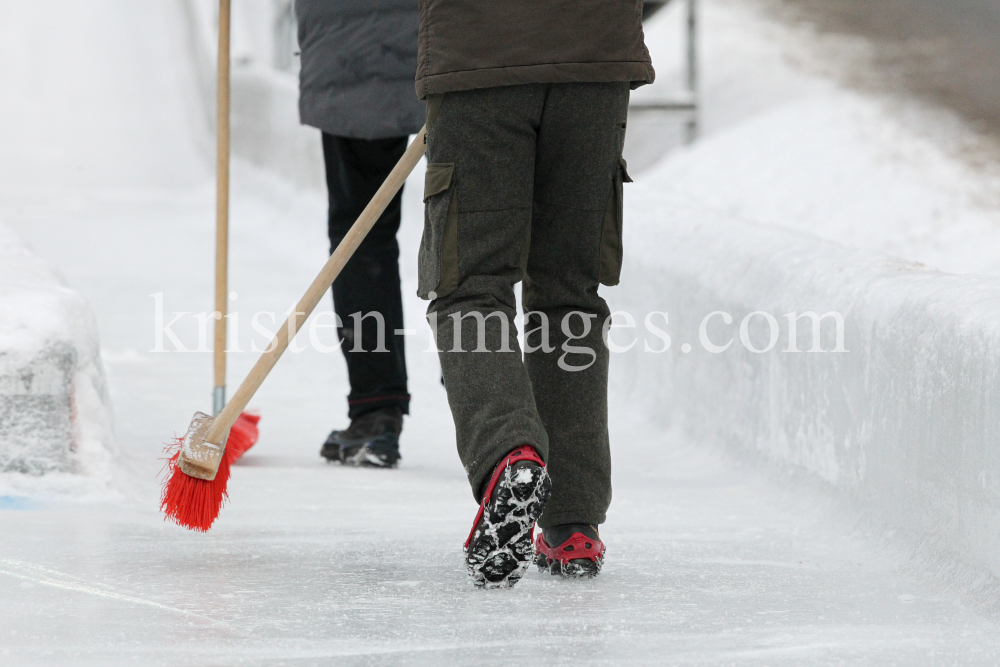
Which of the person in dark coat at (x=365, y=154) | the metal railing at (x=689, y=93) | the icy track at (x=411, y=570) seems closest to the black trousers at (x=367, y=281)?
the person in dark coat at (x=365, y=154)

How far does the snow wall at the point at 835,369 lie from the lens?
2.17 meters

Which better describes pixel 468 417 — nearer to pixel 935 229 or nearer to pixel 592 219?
pixel 592 219

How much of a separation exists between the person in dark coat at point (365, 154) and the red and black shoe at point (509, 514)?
3.83 ft

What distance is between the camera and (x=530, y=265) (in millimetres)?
2234

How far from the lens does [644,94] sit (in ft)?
31.8

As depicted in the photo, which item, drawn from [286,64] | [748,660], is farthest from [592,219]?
[286,64]

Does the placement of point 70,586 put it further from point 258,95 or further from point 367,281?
point 258,95

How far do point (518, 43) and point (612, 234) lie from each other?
320mm

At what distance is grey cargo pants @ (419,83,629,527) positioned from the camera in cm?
210

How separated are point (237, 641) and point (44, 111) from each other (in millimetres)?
12791

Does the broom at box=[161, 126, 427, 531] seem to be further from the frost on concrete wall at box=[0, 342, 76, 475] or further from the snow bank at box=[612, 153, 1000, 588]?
the snow bank at box=[612, 153, 1000, 588]

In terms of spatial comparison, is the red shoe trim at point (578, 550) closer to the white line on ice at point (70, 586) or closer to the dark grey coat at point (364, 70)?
the white line on ice at point (70, 586)

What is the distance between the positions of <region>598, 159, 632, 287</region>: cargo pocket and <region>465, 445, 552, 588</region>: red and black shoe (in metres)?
0.33

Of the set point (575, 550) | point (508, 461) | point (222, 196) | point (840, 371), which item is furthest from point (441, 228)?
point (222, 196)
